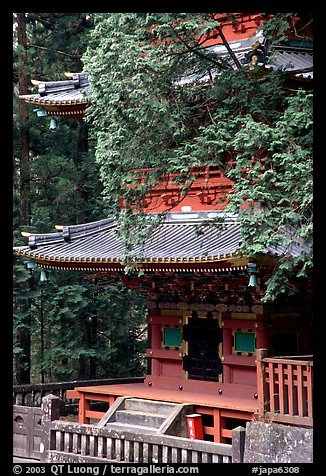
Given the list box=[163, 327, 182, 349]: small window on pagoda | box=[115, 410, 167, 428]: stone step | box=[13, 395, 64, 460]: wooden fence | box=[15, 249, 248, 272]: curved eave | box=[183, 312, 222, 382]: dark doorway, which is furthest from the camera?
box=[163, 327, 182, 349]: small window on pagoda

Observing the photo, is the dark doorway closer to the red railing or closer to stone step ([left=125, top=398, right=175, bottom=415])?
stone step ([left=125, top=398, right=175, bottom=415])

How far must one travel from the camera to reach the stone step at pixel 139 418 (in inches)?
584

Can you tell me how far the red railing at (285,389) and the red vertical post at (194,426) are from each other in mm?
2282

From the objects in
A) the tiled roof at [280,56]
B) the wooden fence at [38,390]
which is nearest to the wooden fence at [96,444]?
the wooden fence at [38,390]

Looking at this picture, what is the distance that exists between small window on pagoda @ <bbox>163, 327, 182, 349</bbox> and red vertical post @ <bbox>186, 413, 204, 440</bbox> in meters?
2.13

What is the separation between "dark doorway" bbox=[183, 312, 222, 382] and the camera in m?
15.7

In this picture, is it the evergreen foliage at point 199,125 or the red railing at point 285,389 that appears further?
the red railing at point 285,389

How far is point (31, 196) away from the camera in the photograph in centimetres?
2339

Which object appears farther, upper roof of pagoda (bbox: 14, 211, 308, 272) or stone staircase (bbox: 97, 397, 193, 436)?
stone staircase (bbox: 97, 397, 193, 436)

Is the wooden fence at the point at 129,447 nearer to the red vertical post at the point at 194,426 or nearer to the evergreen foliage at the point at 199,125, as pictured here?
the red vertical post at the point at 194,426

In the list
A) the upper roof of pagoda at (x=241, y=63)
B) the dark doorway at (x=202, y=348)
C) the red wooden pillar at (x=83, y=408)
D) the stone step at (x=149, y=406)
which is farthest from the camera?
the red wooden pillar at (x=83, y=408)

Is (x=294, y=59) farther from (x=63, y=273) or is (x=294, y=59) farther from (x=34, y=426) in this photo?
(x=63, y=273)

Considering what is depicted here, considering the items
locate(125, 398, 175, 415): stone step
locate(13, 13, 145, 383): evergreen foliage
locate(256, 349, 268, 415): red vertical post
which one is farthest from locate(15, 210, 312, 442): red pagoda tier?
locate(13, 13, 145, 383): evergreen foliage

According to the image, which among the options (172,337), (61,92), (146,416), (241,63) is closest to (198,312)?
(172,337)
